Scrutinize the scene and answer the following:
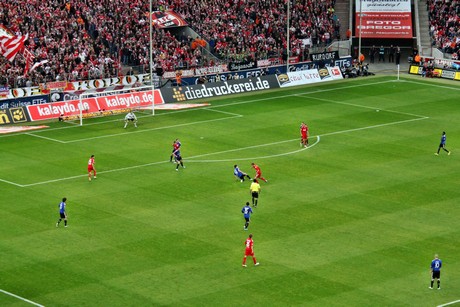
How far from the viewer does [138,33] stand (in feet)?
328

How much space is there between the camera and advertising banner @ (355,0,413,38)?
112000 millimetres

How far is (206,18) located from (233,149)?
3669 cm

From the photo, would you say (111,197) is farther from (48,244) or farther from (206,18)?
(206,18)

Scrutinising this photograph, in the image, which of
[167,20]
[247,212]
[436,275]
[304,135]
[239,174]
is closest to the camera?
[436,275]

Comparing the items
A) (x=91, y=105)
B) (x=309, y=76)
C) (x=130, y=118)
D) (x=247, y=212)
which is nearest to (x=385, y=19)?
(x=309, y=76)

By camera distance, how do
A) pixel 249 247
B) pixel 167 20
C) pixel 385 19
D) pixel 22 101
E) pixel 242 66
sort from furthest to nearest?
pixel 385 19
pixel 167 20
pixel 242 66
pixel 22 101
pixel 249 247

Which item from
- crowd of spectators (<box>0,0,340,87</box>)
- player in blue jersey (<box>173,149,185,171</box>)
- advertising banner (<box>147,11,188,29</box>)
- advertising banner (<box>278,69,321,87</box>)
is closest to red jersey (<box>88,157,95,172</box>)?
player in blue jersey (<box>173,149,185,171</box>)

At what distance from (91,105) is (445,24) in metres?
43.9

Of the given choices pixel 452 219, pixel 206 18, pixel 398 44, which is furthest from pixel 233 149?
pixel 398 44

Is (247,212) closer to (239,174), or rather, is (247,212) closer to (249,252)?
(249,252)

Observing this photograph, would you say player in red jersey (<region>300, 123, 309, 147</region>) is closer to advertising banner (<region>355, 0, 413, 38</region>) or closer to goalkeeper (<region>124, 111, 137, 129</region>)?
goalkeeper (<region>124, 111, 137, 129</region>)

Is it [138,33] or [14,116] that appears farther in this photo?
[138,33]

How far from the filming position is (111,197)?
60094 mm

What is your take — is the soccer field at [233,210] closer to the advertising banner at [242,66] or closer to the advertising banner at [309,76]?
the advertising banner at [309,76]
